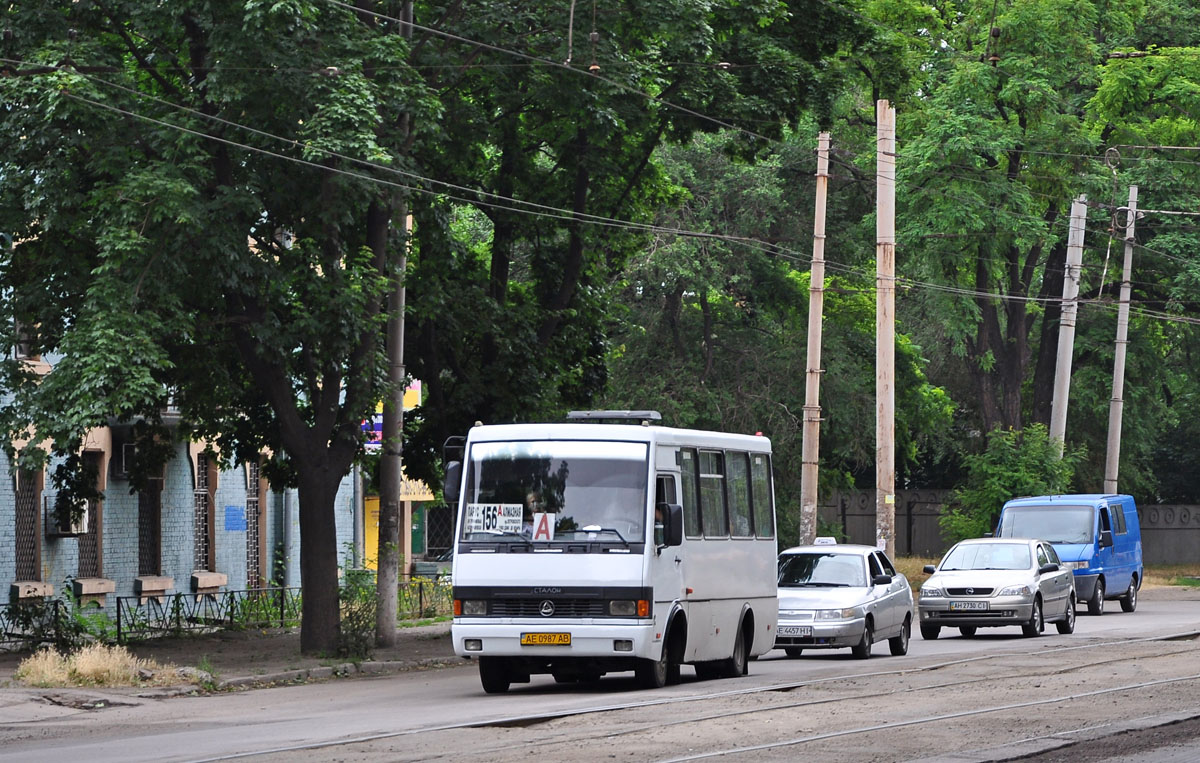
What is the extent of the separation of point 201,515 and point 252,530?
8.33 feet

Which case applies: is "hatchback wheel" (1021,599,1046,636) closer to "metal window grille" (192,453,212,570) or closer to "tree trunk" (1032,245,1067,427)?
"metal window grille" (192,453,212,570)

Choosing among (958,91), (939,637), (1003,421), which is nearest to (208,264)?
(939,637)

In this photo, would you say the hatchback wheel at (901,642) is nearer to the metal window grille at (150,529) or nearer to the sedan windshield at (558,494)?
the sedan windshield at (558,494)

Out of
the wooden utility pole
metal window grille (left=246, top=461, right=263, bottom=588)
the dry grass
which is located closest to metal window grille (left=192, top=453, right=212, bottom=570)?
metal window grille (left=246, top=461, right=263, bottom=588)

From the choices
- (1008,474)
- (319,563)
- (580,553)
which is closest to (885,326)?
(1008,474)

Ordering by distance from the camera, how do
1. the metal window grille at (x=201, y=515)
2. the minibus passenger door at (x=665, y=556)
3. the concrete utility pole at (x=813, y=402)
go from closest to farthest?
the minibus passenger door at (x=665, y=556) → the concrete utility pole at (x=813, y=402) → the metal window grille at (x=201, y=515)

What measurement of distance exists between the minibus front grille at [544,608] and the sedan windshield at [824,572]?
23.4 ft

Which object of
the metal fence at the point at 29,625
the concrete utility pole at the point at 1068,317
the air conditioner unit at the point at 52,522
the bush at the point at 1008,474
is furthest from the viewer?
the concrete utility pole at the point at 1068,317

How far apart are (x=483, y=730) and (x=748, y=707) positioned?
2.85 m

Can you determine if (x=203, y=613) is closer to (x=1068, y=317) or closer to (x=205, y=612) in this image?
(x=205, y=612)

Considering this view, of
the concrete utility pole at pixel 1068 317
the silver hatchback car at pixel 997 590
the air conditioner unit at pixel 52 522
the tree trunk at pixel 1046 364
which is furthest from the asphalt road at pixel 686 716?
the tree trunk at pixel 1046 364

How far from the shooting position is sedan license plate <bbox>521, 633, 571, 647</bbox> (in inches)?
701

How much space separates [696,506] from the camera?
19.7m

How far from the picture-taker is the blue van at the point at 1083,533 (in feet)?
115
